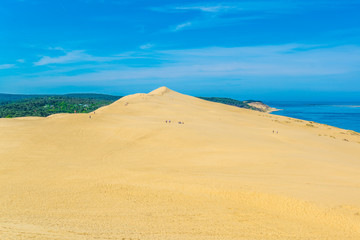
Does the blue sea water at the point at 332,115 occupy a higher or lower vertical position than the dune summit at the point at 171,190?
higher

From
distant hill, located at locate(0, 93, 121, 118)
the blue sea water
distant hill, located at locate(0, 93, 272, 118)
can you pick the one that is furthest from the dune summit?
the blue sea water

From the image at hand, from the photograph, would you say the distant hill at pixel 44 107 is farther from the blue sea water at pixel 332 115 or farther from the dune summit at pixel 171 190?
the blue sea water at pixel 332 115

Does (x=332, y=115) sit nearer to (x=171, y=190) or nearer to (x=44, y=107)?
(x=44, y=107)

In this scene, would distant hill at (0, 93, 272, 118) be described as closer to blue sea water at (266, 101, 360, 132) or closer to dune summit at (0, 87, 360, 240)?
blue sea water at (266, 101, 360, 132)

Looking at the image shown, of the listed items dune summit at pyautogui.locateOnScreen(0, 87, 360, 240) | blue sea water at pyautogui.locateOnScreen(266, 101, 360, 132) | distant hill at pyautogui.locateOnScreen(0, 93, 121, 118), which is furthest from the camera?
blue sea water at pyautogui.locateOnScreen(266, 101, 360, 132)

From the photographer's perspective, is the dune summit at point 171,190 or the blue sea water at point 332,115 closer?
the dune summit at point 171,190

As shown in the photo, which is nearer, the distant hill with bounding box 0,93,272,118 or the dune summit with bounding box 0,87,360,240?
the dune summit with bounding box 0,87,360,240

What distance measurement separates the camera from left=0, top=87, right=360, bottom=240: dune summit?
6.21 metres

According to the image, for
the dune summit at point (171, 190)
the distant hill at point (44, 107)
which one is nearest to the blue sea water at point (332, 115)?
the dune summit at point (171, 190)

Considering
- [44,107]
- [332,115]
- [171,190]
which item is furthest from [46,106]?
[332,115]

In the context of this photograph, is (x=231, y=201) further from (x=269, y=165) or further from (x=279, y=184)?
(x=269, y=165)

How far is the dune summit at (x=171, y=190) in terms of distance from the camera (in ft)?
20.4

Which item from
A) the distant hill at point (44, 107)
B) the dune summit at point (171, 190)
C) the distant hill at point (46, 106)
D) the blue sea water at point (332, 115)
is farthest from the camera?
the blue sea water at point (332, 115)

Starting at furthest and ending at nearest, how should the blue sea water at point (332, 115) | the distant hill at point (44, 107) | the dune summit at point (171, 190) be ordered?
1. the blue sea water at point (332, 115)
2. the distant hill at point (44, 107)
3. the dune summit at point (171, 190)
